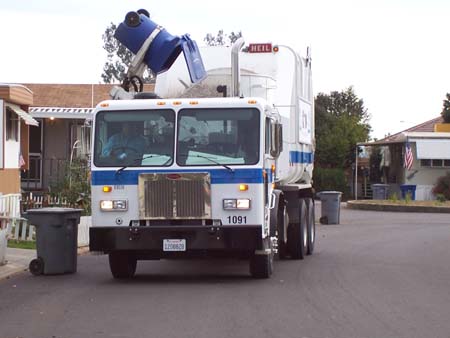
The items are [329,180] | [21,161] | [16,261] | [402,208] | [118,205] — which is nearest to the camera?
[118,205]

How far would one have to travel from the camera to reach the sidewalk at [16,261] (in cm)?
1506

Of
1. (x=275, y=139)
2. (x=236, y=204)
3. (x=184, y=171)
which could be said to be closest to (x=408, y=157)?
(x=275, y=139)

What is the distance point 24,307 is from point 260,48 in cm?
785

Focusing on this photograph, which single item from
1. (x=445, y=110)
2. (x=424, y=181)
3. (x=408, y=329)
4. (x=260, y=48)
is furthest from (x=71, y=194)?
(x=445, y=110)

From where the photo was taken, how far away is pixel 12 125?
24.8m

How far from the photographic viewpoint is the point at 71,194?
23578mm

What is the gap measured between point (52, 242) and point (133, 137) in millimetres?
2634

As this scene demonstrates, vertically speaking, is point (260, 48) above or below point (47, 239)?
above

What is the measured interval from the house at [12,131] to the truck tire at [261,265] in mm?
10287

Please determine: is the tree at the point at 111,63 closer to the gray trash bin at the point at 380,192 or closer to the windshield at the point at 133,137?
the gray trash bin at the point at 380,192

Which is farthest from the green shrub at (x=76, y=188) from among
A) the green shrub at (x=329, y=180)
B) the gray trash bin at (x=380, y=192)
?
the green shrub at (x=329, y=180)

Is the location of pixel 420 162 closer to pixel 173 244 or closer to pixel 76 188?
pixel 76 188

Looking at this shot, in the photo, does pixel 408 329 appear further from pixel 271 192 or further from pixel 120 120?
pixel 120 120

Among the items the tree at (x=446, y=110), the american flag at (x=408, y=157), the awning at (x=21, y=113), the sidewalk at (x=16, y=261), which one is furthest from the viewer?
the tree at (x=446, y=110)
